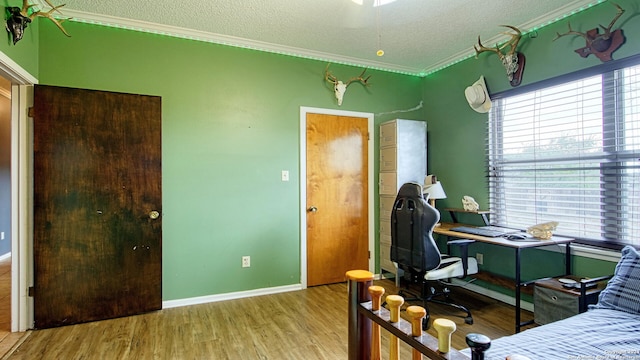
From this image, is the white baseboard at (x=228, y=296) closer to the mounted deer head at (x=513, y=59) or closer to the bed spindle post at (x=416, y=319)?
the bed spindle post at (x=416, y=319)

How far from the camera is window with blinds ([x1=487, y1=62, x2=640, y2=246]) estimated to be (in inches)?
92.4

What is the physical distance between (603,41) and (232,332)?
3.66m

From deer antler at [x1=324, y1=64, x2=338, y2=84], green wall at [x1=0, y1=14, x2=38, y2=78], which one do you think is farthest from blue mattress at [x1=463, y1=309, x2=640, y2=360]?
green wall at [x1=0, y1=14, x2=38, y2=78]

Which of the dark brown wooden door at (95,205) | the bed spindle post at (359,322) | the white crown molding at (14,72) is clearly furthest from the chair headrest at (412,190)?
the white crown molding at (14,72)

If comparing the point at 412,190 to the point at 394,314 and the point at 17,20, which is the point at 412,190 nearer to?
the point at 394,314

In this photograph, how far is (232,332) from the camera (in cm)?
256

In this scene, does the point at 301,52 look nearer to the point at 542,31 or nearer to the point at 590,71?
the point at 542,31

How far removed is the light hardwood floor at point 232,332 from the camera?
225 centimetres

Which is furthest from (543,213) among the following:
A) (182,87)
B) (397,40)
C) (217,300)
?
(182,87)

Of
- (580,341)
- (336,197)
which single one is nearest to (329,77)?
(336,197)

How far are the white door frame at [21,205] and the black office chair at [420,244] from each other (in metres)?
3.02

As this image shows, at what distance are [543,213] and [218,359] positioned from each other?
117 inches

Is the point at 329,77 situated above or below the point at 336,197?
above

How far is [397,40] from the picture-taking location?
326 cm
